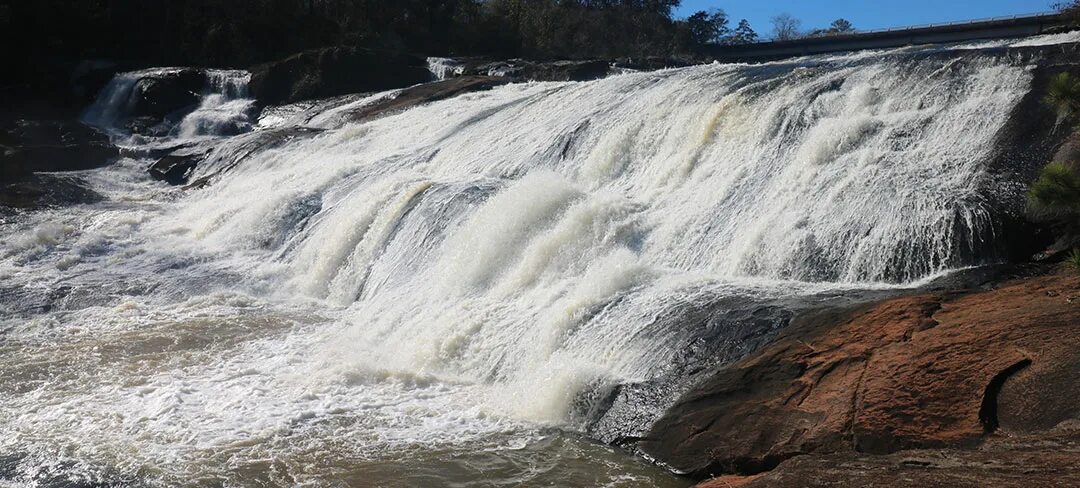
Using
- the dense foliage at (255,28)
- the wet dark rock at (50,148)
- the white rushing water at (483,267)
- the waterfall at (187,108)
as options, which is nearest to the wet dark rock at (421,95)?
the waterfall at (187,108)

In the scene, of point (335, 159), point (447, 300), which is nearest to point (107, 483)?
point (447, 300)

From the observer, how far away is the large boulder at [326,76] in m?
23.3

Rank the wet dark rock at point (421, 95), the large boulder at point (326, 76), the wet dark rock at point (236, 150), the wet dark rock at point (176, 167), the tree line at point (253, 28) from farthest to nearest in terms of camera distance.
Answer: the tree line at point (253, 28) → the large boulder at point (326, 76) → the wet dark rock at point (421, 95) → the wet dark rock at point (176, 167) → the wet dark rock at point (236, 150)

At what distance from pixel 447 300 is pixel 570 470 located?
11.6ft

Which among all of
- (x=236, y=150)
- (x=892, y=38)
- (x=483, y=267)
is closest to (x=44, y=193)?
(x=236, y=150)

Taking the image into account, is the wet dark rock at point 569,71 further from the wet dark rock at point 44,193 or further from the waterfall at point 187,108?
the wet dark rock at point 44,193

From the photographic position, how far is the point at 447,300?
A: 9.03 meters

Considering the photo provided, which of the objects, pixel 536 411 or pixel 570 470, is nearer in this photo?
pixel 570 470

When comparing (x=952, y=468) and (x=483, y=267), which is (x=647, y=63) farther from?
(x=952, y=468)

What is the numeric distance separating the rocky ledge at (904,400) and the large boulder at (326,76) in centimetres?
1899

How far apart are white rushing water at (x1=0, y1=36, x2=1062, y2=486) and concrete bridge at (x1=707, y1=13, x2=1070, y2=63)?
902 inches

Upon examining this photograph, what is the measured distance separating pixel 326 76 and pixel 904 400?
20.4 meters

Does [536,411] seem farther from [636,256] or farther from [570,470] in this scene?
[636,256]

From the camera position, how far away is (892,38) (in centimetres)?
4166
